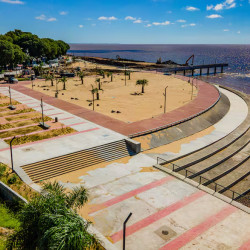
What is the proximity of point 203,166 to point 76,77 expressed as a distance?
229 ft

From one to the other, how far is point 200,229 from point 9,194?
614 inches

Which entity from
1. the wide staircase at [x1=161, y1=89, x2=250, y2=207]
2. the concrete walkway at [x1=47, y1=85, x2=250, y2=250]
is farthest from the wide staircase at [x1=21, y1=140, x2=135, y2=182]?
the wide staircase at [x1=161, y1=89, x2=250, y2=207]

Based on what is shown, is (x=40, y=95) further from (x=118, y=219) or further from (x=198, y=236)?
(x=198, y=236)

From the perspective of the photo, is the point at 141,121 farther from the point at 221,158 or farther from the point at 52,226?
the point at 52,226

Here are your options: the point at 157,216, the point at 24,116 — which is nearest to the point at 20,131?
the point at 24,116

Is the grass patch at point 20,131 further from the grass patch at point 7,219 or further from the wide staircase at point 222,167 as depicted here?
the wide staircase at point 222,167

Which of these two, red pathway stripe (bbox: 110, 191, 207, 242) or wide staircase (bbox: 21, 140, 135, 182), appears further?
→ wide staircase (bbox: 21, 140, 135, 182)

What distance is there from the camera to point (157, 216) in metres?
21.1

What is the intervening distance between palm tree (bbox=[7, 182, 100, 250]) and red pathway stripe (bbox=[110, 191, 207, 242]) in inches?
226

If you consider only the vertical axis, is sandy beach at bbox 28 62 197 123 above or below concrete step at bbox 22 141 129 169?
above

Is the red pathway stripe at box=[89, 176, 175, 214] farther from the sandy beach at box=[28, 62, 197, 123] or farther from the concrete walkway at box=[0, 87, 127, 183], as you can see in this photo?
the sandy beach at box=[28, 62, 197, 123]

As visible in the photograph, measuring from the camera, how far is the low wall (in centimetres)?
2044

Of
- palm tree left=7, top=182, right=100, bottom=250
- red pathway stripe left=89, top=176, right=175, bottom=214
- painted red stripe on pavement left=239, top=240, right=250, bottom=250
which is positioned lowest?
painted red stripe on pavement left=239, top=240, right=250, bottom=250

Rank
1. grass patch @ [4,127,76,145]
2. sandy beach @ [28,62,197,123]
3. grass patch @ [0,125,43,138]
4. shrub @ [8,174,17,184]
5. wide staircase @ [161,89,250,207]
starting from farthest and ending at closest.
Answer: sandy beach @ [28,62,197,123] < grass patch @ [0,125,43,138] < grass patch @ [4,127,76,145] < wide staircase @ [161,89,250,207] < shrub @ [8,174,17,184]
